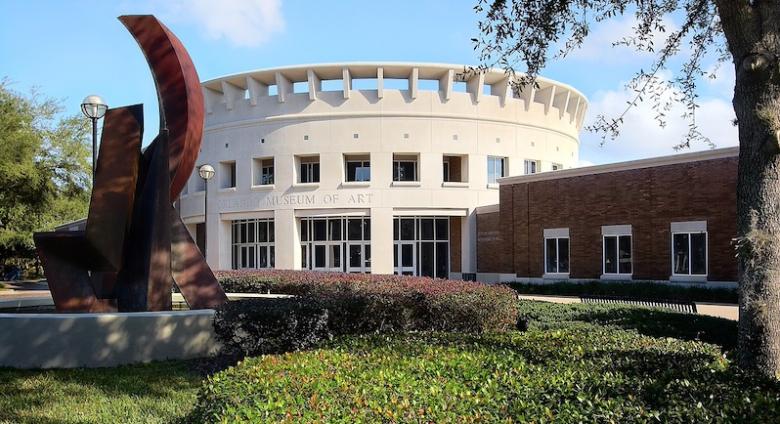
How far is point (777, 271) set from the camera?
5.20m

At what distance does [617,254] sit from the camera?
28109mm

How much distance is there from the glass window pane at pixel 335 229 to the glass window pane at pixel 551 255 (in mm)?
13404

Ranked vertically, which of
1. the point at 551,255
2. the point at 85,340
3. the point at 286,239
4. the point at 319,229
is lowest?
the point at 85,340

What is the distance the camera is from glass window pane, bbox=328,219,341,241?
39719mm

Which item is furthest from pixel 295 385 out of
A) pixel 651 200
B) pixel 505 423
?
pixel 651 200

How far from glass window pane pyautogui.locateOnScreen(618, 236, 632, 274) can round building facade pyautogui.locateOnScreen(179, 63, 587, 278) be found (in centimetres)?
1154

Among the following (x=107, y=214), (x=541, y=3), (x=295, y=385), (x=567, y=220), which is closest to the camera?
(x=295, y=385)

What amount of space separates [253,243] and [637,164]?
23.8m

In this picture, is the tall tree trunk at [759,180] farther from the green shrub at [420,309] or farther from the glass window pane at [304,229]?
the glass window pane at [304,229]

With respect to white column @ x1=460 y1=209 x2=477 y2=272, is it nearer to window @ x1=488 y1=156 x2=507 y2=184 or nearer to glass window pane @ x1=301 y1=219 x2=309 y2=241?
window @ x1=488 y1=156 x2=507 y2=184

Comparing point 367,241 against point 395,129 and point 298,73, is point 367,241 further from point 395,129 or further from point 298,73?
point 298,73

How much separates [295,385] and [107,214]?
26.1ft

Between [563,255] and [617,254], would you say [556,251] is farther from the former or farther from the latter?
[617,254]

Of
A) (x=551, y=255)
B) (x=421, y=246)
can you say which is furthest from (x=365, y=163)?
(x=551, y=255)
